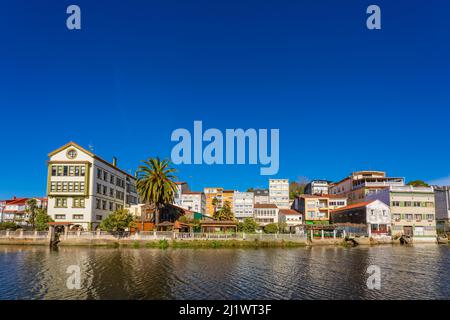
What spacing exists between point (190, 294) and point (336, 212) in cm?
8286

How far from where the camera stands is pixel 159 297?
2284 cm

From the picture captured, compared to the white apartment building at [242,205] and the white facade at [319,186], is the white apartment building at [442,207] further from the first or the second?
the white apartment building at [242,205]

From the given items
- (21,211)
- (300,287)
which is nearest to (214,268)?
(300,287)

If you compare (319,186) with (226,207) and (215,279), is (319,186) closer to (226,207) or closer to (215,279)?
(226,207)

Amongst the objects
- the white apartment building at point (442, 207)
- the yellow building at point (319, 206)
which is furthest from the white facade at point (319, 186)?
the white apartment building at point (442, 207)

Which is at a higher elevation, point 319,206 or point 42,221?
point 319,206

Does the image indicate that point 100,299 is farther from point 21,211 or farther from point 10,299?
point 21,211

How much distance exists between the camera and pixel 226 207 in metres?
82.8

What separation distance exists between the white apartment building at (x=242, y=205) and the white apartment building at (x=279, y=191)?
2422cm

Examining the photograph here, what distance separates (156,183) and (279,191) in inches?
3287

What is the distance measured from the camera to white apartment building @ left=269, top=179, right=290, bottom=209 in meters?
142

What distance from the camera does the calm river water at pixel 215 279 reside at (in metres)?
23.9

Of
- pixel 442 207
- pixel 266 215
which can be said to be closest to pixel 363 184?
pixel 442 207

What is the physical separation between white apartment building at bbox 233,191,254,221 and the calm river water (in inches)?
3026
